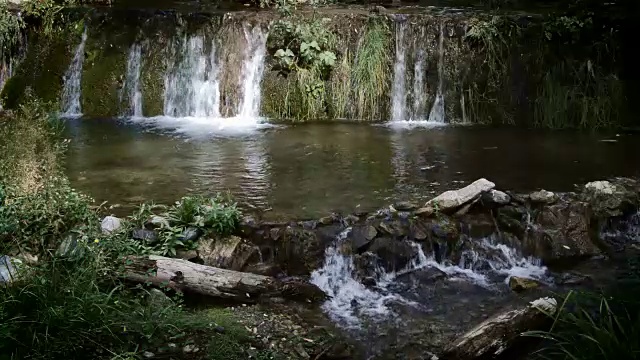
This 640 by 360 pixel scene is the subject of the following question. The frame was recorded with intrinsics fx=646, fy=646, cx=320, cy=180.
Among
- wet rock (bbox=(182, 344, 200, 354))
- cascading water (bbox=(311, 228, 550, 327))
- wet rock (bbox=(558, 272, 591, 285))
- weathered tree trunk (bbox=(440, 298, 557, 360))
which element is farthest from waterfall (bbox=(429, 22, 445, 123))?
wet rock (bbox=(182, 344, 200, 354))

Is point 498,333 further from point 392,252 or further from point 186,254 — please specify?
point 186,254

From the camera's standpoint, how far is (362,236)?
18.2 ft

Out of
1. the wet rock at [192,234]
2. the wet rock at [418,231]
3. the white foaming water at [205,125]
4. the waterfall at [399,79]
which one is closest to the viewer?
the wet rock at [192,234]

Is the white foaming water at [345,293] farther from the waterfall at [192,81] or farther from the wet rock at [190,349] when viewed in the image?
the waterfall at [192,81]

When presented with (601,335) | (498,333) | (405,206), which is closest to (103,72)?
(405,206)

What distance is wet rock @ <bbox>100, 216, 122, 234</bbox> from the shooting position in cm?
523

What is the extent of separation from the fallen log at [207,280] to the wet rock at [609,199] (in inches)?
118

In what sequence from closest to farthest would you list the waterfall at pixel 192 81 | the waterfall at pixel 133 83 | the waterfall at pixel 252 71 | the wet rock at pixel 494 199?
the wet rock at pixel 494 199, the waterfall at pixel 252 71, the waterfall at pixel 192 81, the waterfall at pixel 133 83

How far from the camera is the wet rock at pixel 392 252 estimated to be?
546cm

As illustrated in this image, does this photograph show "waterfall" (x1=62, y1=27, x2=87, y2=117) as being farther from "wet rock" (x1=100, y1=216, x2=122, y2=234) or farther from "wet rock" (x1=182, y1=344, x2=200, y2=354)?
"wet rock" (x1=182, y1=344, x2=200, y2=354)

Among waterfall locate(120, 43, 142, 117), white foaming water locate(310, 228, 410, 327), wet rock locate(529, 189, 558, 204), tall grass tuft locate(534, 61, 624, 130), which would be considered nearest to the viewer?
white foaming water locate(310, 228, 410, 327)

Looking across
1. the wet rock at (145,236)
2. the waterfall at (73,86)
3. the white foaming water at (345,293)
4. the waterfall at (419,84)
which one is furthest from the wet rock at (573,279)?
the waterfall at (73,86)

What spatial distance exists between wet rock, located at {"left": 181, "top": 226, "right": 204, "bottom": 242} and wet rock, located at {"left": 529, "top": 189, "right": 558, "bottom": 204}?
3120 millimetres

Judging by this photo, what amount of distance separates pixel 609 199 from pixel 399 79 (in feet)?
15.0
